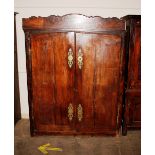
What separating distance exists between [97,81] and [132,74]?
0.56 metres

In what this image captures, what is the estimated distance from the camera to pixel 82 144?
307cm

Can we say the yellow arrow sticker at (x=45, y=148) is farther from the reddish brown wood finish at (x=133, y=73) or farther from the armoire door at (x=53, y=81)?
the reddish brown wood finish at (x=133, y=73)

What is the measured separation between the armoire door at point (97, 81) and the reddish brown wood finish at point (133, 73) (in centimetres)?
18

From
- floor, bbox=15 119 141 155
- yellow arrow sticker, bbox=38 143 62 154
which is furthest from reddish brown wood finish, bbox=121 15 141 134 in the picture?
yellow arrow sticker, bbox=38 143 62 154

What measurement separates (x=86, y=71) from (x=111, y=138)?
3.96ft

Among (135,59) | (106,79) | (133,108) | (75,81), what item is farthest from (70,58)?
(133,108)

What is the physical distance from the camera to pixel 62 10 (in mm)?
3527

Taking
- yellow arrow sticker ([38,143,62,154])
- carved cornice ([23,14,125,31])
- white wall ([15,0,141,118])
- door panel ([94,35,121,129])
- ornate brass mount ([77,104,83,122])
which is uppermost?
white wall ([15,0,141,118])

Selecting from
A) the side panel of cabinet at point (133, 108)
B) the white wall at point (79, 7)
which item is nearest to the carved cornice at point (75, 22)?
the white wall at point (79, 7)

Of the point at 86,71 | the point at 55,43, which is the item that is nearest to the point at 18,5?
the point at 55,43

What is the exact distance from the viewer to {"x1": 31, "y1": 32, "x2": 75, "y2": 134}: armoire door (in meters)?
2.87

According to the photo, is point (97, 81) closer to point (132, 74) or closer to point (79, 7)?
point (132, 74)

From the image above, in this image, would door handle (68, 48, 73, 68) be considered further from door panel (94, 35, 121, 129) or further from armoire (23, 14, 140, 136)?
door panel (94, 35, 121, 129)

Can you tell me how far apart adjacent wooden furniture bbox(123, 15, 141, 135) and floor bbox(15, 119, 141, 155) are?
9.0 inches
